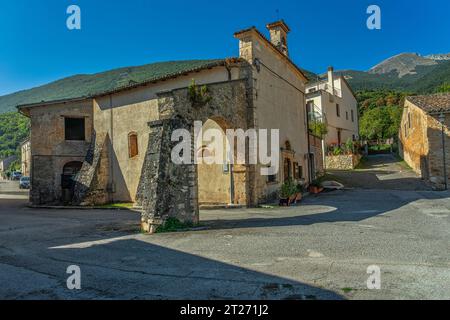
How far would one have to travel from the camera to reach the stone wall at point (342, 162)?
26.1 m

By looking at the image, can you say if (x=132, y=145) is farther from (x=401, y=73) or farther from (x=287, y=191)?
(x=401, y=73)

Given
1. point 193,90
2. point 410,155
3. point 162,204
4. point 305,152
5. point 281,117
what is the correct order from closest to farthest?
1. point 162,204
2. point 193,90
3. point 281,117
4. point 305,152
5. point 410,155

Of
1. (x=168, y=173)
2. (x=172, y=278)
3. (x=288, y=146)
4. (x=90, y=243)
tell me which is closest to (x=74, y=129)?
(x=288, y=146)

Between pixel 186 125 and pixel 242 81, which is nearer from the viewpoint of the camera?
pixel 186 125

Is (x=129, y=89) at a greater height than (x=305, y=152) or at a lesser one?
greater

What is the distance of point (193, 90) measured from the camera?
9.34m

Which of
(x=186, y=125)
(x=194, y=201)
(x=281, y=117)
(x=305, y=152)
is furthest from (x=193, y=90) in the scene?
(x=305, y=152)

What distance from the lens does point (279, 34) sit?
60.2 ft

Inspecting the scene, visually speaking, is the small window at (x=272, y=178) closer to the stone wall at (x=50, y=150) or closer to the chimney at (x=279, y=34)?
the chimney at (x=279, y=34)

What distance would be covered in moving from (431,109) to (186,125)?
15.1 metres

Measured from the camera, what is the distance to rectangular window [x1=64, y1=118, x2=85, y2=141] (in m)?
18.9

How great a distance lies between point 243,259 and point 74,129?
16913 millimetres

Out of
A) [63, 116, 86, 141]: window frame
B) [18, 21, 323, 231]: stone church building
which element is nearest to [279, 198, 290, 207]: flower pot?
[18, 21, 323, 231]: stone church building

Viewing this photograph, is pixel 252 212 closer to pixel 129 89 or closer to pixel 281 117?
pixel 281 117
